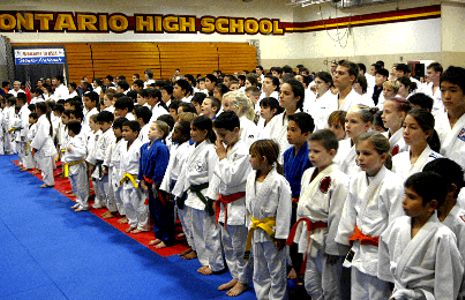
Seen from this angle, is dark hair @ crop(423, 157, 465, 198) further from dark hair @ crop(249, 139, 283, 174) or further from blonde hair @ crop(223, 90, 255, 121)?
blonde hair @ crop(223, 90, 255, 121)

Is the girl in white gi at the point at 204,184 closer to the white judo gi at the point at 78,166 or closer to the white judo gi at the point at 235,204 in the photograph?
the white judo gi at the point at 235,204

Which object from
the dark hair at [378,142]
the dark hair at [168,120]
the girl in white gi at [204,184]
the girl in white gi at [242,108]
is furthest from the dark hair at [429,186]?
the dark hair at [168,120]

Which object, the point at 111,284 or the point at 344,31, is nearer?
the point at 111,284

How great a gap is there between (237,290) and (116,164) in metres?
2.90

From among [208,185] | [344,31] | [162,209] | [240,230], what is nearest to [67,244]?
[162,209]

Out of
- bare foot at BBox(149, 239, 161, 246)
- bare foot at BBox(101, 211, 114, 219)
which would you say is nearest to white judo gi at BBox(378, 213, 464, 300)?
bare foot at BBox(149, 239, 161, 246)

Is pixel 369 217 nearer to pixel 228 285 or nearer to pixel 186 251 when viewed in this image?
pixel 228 285

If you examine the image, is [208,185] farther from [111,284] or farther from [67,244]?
[67,244]

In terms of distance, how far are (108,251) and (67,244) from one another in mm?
657

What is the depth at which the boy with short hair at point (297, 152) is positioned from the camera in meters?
3.86

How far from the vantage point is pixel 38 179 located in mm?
9406

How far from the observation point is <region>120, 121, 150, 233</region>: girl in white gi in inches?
235

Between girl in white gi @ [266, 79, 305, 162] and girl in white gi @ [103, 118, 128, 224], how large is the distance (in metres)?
2.38

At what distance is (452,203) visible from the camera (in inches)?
105
